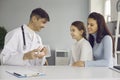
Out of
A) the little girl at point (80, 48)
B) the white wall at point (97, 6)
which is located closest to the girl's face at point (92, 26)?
the little girl at point (80, 48)

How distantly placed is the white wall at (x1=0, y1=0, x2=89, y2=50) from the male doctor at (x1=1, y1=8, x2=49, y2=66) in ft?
11.3

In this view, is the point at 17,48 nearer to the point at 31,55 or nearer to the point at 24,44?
the point at 24,44

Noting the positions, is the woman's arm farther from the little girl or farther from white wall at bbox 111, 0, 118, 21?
white wall at bbox 111, 0, 118, 21

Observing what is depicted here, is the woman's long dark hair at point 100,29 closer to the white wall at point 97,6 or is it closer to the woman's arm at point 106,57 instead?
the woman's arm at point 106,57

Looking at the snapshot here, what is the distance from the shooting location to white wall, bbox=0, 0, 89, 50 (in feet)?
18.1

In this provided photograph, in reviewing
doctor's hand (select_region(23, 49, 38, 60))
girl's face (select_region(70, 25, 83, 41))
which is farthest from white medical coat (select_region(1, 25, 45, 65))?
girl's face (select_region(70, 25, 83, 41))

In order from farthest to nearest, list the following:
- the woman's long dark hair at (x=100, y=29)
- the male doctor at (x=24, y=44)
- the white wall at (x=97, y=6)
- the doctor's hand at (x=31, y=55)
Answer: the white wall at (x=97, y=6), the woman's long dark hair at (x=100, y=29), the male doctor at (x=24, y=44), the doctor's hand at (x=31, y=55)

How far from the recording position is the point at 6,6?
5.52 metres

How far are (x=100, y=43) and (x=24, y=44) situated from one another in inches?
24.8

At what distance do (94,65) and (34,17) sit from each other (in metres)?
0.66

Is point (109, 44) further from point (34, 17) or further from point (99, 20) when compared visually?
point (34, 17)

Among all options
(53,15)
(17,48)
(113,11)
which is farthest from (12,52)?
(53,15)

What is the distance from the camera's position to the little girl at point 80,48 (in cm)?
198

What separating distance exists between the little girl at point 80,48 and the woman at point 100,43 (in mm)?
56
